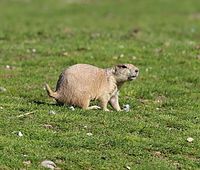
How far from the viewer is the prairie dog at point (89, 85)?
43.8ft

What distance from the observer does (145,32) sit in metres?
25.5

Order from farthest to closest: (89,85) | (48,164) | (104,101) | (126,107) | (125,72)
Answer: (126,107), (125,72), (104,101), (89,85), (48,164)

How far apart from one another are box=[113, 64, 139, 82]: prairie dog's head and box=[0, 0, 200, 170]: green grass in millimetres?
733

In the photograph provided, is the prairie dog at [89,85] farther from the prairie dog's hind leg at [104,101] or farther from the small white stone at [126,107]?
the small white stone at [126,107]

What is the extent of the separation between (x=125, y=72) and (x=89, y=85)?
92 cm

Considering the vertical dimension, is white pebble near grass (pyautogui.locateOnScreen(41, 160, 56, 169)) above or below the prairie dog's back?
below

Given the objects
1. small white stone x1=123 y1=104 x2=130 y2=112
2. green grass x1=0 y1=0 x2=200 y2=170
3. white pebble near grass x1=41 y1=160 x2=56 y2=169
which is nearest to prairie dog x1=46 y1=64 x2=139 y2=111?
small white stone x1=123 y1=104 x2=130 y2=112

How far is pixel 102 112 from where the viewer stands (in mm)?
13352

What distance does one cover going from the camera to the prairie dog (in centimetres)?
1334

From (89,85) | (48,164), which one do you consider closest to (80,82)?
→ (89,85)

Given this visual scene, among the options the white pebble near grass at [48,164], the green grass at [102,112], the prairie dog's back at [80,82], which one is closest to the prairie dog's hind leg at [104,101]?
the prairie dog's back at [80,82]

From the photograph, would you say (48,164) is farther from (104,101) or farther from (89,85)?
(104,101)

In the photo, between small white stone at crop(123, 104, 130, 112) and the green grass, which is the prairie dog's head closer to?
small white stone at crop(123, 104, 130, 112)

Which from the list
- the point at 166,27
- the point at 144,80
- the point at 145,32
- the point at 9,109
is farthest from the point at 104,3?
the point at 9,109
